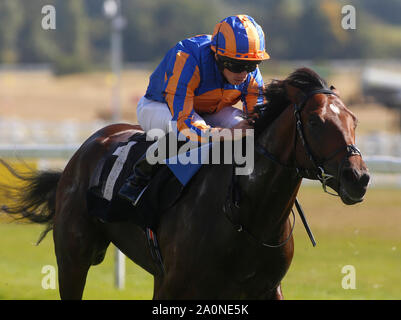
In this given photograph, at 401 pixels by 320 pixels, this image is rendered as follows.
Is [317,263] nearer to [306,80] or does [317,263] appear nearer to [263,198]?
[263,198]

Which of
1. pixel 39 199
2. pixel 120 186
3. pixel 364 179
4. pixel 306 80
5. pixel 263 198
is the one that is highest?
pixel 306 80

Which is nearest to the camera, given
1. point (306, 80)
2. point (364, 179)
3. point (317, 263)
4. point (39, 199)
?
point (364, 179)

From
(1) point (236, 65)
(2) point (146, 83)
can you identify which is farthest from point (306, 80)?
(2) point (146, 83)

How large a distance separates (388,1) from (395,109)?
69.5 metres

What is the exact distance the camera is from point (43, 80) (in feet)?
196

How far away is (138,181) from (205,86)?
2.06 feet

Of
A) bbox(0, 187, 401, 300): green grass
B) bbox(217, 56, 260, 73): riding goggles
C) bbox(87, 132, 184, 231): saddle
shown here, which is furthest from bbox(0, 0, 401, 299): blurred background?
bbox(87, 132, 184, 231): saddle

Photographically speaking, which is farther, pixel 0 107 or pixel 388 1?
pixel 388 1

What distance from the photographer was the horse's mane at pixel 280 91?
3668 millimetres

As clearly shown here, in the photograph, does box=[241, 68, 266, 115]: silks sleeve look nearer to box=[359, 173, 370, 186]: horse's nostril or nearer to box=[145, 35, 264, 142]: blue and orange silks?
box=[145, 35, 264, 142]: blue and orange silks

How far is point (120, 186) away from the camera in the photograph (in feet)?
14.6

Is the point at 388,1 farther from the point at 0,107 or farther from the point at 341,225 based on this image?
the point at 341,225

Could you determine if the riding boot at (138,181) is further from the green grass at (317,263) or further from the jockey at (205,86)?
the green grass at (317,263)
